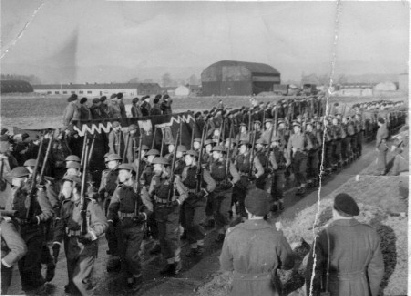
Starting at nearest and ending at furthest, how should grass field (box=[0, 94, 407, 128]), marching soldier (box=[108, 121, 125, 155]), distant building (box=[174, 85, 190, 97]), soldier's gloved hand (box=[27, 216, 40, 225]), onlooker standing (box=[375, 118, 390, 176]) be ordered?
soldier's gloved hand (box=[27, 216, 40, 225]) → marching soldier (box=[108, 121, 125, 155]) → onlooker standing (box=[375, 118, 390, 176]) → distant building (box=[174, 85, 190, 97]) → grass field (box=[0, 94, 407, 128])

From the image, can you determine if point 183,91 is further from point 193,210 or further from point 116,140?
point 193,210

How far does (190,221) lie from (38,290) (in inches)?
108

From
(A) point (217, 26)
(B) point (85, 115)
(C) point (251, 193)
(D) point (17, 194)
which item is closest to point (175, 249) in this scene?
(D) point (17, 194)

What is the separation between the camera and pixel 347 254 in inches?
170

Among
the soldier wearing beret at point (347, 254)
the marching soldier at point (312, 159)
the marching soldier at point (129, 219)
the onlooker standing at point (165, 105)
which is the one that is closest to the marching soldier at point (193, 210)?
the marching soldier at point (129, 219)

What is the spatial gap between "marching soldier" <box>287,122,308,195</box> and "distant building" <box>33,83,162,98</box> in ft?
23.8

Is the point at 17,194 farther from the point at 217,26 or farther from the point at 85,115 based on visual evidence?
the point at 85,115

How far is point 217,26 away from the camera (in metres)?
8.12

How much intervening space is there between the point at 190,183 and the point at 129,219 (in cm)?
178

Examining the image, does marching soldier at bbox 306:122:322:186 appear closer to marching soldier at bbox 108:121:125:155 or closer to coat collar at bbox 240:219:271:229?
marching soldier at bbox 108:121:125:155

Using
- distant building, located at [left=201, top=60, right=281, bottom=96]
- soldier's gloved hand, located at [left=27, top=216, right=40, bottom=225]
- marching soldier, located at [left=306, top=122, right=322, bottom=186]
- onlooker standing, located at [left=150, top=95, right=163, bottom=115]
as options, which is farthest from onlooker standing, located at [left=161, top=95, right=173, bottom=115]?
soldier's gloved hand, located at [left=27, top=216, right=40, bottom=225]

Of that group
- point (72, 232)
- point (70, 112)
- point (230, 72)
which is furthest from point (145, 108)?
point (72, 232)

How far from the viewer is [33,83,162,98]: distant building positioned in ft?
55.2

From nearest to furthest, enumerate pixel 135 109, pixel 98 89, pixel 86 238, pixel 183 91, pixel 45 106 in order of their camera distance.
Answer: pixel 86 238
pixel 135 109
pixel 98 89
pixel 183 91
pixel 45 106
